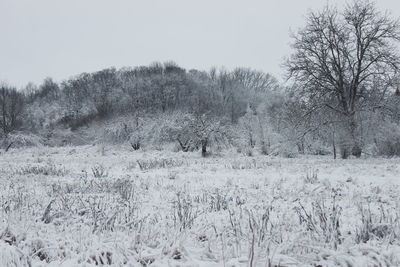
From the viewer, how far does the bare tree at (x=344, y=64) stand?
59.8 feet

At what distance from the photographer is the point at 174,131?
1141 inches

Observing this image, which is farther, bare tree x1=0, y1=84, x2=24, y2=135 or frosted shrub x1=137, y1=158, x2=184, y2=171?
bare tree x1=0, y1=84, x2=24, y2=135

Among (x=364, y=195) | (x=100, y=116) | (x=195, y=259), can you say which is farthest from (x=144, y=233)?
(x=100, y=116)

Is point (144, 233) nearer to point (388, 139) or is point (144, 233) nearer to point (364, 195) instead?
point (364, 195)

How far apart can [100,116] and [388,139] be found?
110 feet

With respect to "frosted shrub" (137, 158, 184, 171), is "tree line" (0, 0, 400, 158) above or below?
above

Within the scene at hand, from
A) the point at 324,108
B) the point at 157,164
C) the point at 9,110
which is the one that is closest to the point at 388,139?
the point at 324,108

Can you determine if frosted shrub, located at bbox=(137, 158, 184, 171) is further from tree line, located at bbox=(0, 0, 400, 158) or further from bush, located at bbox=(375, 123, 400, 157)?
bush, located at bbox=(375, 123, 400, 157)

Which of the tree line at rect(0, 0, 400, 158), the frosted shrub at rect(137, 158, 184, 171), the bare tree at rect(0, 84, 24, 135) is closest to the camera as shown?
the frosted shrub at rect(137, 158, 184, 171)

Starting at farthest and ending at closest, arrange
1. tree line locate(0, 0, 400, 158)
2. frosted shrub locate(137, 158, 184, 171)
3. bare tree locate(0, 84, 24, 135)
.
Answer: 1. bare tree locate(0, 84, 24, 135)
2. tree line locate(0, 0, 400, 158)
3. frosted shrub locate(137, 158, 184, 171)

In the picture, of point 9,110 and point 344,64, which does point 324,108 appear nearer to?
point 344,64

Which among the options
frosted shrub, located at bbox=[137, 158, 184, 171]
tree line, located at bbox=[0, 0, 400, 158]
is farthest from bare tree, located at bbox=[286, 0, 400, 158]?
frosted shrub, located at bbox=[137, 158, 184, 171]

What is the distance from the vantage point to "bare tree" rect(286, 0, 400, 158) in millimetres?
18234

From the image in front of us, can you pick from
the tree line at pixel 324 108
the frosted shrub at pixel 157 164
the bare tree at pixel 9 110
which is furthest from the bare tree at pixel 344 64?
the bare tree at pixel 9 110
